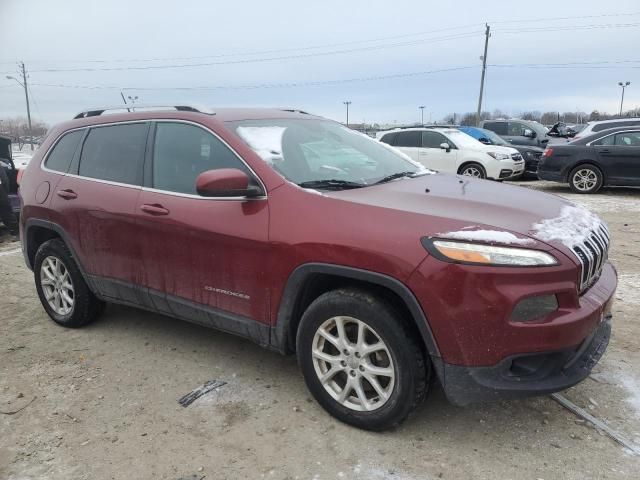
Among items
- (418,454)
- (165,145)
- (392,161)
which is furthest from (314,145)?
(418,454)

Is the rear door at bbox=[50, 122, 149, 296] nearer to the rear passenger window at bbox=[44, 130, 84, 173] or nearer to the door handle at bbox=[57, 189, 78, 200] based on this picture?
the door handle at bbox=[57, 189, 78, 200]

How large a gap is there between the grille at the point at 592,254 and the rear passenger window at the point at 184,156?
1930mm

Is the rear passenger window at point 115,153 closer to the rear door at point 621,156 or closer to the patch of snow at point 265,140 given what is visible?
the patch of snow at point 265,140

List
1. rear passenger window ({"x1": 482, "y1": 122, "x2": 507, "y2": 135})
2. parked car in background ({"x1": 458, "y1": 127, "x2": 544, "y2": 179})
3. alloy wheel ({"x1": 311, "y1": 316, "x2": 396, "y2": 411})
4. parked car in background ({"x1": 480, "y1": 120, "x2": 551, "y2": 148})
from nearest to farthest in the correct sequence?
1. alloy wheel ({"x1": 311, "y1": 316, "x2": 396, "y2": 411})
2. parked car in background ({"x1": 458, "y1": 127, "x2": 544, "y2": 179})
3. parked car in background ({"x1": 480, "y1": 120, "x2": 551, "y2": 148})
4. rear passenger window ({"x1": 482, "y1": 122, "x2": 507, "y2": 135})

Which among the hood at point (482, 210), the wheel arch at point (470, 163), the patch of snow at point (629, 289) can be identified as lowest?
the patch of snow at point (629, 289)

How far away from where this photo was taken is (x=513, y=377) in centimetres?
254

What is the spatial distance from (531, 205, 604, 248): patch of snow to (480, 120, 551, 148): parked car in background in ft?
47.3

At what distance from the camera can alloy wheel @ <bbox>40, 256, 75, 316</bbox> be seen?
14.4ft

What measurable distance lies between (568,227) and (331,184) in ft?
4.21

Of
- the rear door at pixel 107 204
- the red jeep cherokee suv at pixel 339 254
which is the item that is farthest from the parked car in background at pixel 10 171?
the red jeep cherokee suv at pixel 339 254

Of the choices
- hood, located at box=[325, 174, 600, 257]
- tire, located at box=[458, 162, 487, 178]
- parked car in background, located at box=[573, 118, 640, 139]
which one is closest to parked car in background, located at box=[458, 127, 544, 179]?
tire, located at box=[458, 162, 487, 178]

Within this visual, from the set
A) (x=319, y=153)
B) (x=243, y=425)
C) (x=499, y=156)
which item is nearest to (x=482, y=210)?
(x=319, y=153)

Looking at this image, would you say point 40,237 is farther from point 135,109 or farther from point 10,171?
point 10,171

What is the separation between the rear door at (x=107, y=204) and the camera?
3744 millimetres
